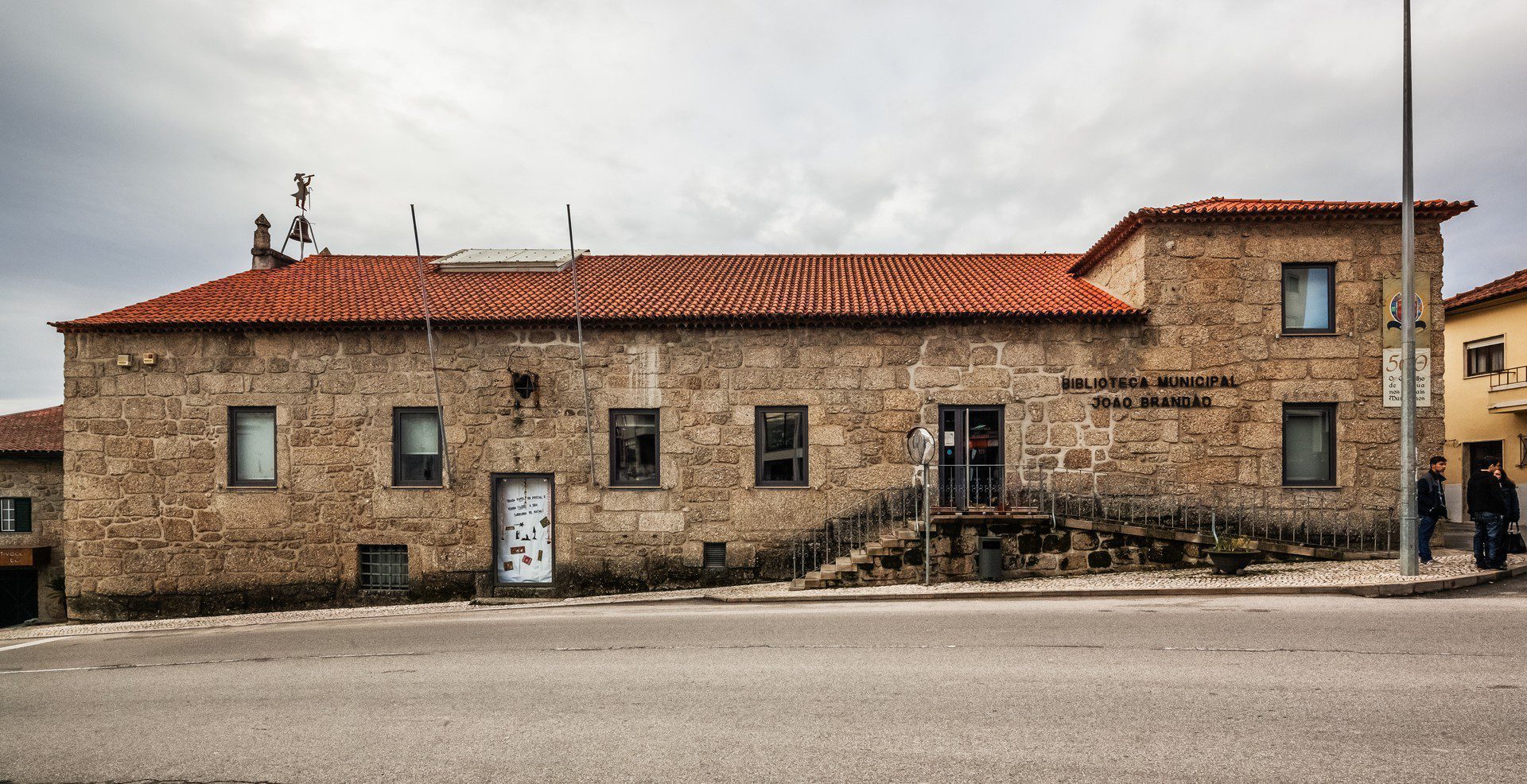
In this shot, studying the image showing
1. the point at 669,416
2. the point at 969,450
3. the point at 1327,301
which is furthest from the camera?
the point at 669,416

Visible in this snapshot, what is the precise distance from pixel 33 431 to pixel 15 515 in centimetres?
254

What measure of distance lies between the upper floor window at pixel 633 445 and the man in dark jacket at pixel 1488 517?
40.6ft

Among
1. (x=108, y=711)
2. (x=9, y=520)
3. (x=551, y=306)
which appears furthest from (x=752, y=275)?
(x=9, y=520)

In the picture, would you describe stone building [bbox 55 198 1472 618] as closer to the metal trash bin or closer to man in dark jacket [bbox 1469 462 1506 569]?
the metal trash bin

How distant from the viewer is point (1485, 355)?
2173 centimetres

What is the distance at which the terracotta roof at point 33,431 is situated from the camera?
79.4 ft

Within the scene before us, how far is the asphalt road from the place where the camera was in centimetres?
504

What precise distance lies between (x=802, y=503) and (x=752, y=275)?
552 cm

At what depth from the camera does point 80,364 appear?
15.1 metres

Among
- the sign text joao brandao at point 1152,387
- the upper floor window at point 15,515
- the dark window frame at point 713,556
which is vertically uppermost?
the sign text joao brandao at point 1152,387

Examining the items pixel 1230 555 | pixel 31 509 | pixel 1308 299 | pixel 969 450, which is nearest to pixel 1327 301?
pixel 1308 299

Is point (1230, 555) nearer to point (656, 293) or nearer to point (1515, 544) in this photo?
point (1515, 544)

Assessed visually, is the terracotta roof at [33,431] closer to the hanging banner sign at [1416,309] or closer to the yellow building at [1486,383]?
the hanging banner sign at [1416,309]

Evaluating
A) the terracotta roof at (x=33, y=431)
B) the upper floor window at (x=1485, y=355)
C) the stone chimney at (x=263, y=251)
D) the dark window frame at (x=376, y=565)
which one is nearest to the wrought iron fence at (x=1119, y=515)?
the dark window frame at (x=376, y=565)
